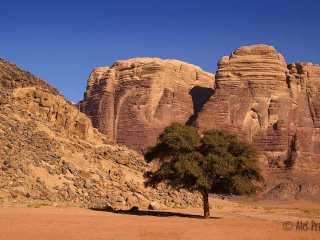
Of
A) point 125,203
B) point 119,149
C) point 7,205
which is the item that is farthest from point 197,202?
point 7,205

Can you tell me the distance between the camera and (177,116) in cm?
13388

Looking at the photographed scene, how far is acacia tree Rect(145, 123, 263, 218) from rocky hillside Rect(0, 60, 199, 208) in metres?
7.98

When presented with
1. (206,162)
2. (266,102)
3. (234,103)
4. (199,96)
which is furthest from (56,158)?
(199,96)

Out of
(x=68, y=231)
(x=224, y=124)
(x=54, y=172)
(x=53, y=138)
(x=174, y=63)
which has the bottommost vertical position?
(x=68, y=231)

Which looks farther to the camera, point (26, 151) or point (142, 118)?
point (142, 118)

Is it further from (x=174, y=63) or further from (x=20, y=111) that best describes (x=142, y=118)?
(x=20, y=111)

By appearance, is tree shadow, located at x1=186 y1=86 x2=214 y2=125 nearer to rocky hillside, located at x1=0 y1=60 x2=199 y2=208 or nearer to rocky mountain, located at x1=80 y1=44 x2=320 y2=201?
rocky mountain, located at x1=80 y1=44 x2=320 y2=201

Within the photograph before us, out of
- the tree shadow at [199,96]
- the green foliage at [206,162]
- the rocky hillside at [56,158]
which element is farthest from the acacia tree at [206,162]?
the tree shadow at [199,96]

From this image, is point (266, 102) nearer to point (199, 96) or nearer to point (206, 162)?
point (199, 96)

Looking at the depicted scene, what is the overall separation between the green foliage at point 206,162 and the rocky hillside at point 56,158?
315 inches

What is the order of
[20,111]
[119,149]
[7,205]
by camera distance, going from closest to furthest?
[7,205]
[20,111]
[119,149]

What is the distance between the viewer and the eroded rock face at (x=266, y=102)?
399 feet

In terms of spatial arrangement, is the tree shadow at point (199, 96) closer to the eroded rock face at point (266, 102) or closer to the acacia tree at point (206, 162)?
the eroded rock face at point (266, 102)

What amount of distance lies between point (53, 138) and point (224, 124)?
3140 inches
